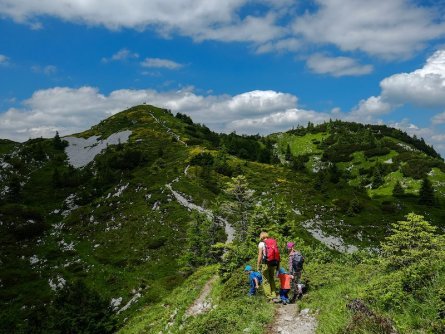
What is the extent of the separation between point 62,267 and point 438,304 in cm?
5910

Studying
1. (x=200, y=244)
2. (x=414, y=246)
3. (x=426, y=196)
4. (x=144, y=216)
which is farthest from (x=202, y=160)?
(x=414, y=246)

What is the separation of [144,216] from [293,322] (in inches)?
2472

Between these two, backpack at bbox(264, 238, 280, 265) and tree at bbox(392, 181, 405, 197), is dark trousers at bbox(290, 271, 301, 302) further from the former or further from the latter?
tree at bbox(392, 181, 405, 197)

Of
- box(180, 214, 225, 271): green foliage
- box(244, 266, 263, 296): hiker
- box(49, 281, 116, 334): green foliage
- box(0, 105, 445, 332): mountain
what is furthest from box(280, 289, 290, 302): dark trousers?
box(180, 214, 225, 271): green foliage

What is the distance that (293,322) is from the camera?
12.4 metres

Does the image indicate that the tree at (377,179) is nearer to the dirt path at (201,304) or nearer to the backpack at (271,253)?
the dirt path at (201,304)

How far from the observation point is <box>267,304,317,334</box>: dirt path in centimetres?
1162

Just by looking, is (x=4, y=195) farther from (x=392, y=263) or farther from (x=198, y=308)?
(x=392, y=263)

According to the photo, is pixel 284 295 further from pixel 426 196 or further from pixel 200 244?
pixel 426 196

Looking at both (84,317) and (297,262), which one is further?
(84,317)

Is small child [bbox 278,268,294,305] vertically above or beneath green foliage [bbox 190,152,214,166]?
beneath

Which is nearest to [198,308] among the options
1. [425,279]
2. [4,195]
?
[425,279]

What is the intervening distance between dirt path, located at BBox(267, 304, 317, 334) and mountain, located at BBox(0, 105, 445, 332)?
16.8ft

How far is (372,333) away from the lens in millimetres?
8688
